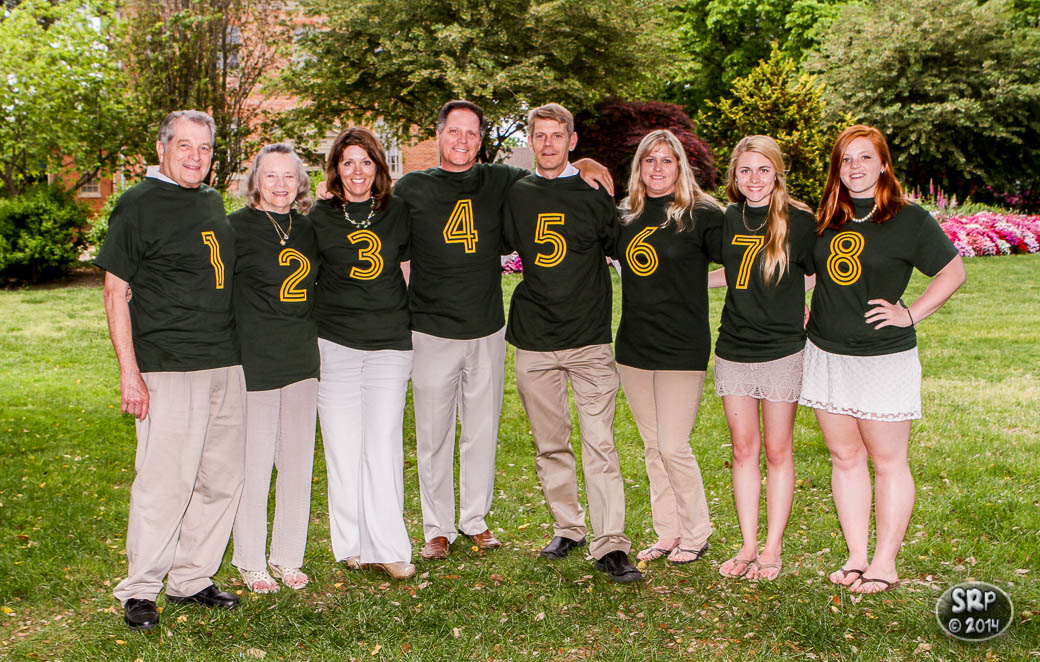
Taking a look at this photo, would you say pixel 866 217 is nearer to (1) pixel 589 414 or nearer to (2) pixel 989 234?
(1) pixel 589 414

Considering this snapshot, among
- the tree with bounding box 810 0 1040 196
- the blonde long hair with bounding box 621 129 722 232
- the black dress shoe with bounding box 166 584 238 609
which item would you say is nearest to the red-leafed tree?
the tree with bounding box 810 0 1040 196

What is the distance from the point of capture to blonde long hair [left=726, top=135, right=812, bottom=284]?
4.53 meters

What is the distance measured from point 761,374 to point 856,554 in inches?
44.7

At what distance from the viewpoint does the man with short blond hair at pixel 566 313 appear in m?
5.00

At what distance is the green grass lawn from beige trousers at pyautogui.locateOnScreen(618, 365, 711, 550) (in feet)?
0.84

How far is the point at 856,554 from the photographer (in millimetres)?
4848

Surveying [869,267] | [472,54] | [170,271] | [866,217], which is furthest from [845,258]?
[472,54]

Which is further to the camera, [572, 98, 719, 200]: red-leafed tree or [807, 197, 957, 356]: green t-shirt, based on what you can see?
[572, 98, 719, 200]: red-leafed tree

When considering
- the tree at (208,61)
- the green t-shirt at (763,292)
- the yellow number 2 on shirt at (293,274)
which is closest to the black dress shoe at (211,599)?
the yellow number 2 on shirt at (293,274)

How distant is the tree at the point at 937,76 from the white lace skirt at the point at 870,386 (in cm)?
2630

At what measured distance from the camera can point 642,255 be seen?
16.1 ft

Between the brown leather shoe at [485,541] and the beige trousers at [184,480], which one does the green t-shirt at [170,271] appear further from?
the brown leather shoe at [485,541]

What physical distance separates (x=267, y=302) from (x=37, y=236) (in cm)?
1658

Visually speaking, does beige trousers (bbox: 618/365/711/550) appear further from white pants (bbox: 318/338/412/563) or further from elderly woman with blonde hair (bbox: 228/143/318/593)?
elderly woman with blonde hair (bbox: 228/143/318/593)
